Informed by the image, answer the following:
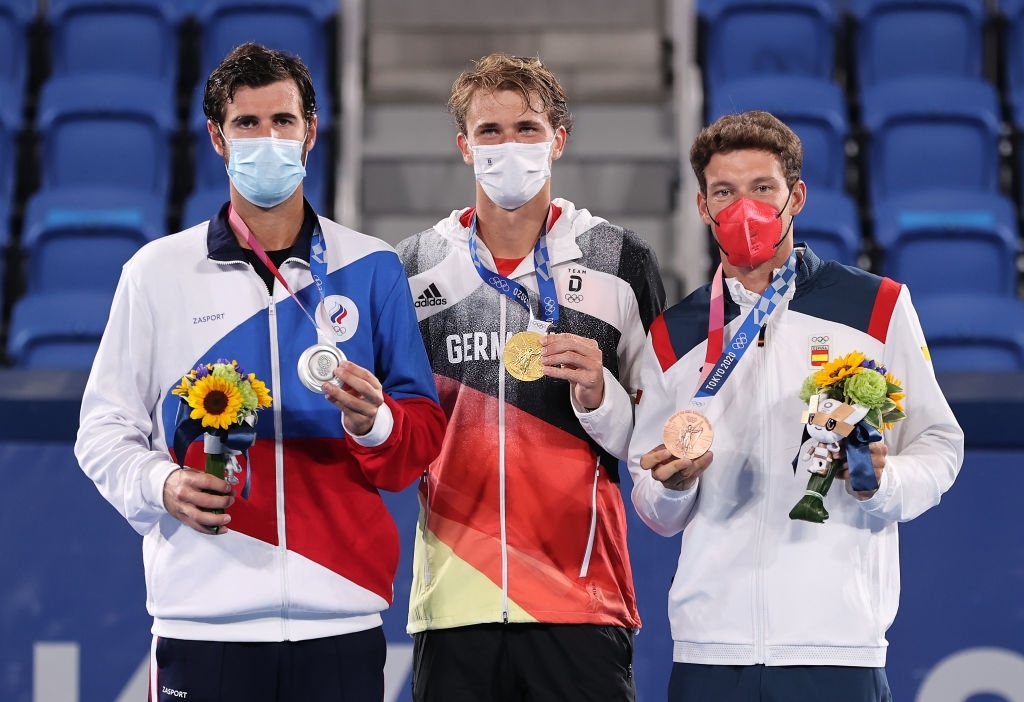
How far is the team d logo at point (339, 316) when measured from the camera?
3.26 metres

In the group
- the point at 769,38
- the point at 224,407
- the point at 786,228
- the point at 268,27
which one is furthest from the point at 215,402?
the point at 769,38

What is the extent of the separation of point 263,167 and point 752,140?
124 centimetres

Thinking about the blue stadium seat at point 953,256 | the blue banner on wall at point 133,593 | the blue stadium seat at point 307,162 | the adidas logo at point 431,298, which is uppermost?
A: the blue stadium seat at point 307,162

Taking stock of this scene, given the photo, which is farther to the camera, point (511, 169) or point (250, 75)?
point (511, 169)

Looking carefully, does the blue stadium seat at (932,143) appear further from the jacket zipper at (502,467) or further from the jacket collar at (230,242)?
the jacket collar at (230,242)

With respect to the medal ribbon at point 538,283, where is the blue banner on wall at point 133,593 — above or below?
below

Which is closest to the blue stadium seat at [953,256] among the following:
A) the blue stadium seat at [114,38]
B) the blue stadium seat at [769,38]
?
the blue stadium seat at [769,38]

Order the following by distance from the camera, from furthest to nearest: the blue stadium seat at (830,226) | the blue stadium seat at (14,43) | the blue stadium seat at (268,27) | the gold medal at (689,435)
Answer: the blue stadium seat at (268,27) → the blue stadium seat at (14,43) → the blue stadium seat at (830,226) → the gold medal at (689,435)

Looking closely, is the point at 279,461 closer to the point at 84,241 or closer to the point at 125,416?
the point at 125,416

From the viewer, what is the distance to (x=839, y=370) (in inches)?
117

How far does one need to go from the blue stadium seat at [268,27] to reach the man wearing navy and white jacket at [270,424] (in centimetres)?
524

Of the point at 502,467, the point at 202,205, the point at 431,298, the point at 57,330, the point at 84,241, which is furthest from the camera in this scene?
the point at 202,205

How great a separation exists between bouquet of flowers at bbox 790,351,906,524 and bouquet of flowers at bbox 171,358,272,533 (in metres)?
1.24

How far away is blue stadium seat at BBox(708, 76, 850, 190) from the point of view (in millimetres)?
7848
